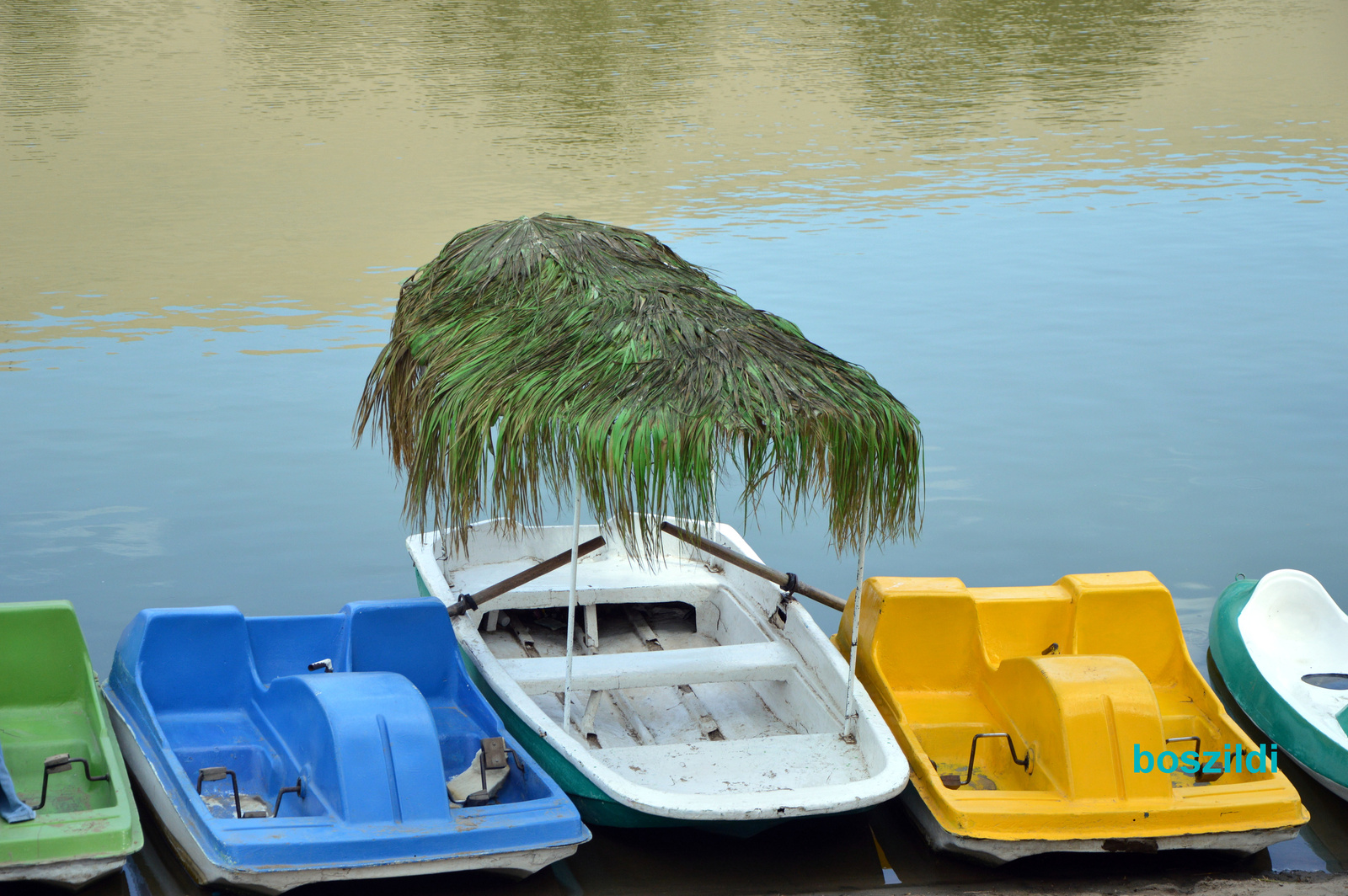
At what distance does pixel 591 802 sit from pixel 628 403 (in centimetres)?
154

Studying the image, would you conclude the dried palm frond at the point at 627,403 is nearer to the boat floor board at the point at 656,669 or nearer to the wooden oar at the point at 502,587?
the wooden oar at the point at 502,587

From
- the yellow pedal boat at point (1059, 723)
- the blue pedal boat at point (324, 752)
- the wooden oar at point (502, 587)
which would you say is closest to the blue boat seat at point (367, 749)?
the blue pedal boat at point (324, 752)

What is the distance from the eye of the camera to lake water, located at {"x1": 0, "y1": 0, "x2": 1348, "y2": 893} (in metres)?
9.16

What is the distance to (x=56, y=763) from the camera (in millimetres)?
5066

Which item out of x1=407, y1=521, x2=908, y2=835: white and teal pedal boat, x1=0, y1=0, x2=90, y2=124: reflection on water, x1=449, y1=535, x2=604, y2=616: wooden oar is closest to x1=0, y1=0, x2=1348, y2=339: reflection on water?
x1=0, y1=0, x2=90, y2=124: reflection on water

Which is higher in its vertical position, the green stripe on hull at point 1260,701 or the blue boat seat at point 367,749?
the blue boat seat at point 367,749

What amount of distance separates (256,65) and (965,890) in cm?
2614

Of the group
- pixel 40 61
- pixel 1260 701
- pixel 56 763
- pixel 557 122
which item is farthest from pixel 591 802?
pixel 40 61

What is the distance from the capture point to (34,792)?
5281 mm

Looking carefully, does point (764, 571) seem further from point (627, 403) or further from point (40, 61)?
point (40, 61)

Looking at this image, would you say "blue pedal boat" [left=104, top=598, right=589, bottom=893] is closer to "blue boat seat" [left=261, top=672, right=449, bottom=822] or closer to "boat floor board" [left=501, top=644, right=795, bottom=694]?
"blue boat seat" [left=261, top=672, right=449, bottom=822]

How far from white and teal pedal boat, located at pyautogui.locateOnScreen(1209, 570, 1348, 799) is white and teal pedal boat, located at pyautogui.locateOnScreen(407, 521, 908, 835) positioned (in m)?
2.07

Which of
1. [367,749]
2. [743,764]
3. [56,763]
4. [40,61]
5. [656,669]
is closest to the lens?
[367,749]

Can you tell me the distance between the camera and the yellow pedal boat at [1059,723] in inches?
197
